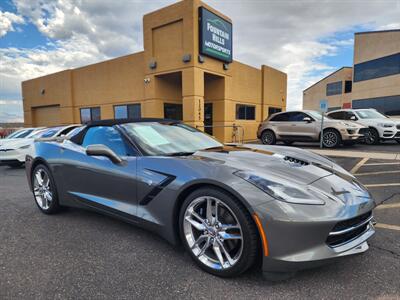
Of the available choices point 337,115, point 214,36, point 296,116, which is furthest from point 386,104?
point 214,36

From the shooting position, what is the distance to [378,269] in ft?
7.42

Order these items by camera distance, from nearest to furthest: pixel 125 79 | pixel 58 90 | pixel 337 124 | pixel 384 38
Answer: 1. pixel 337 124
2. pixel 125 79
3. pixel 58 90
4. pixel 384 38

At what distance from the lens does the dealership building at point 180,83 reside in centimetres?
1269

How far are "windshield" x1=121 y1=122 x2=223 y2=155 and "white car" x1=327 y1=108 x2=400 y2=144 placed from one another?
36.7 ft

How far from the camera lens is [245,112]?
1697cm

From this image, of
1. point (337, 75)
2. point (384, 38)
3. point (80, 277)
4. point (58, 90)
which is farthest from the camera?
point (337, 75)

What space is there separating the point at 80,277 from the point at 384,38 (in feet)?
124

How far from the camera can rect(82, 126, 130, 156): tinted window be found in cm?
299

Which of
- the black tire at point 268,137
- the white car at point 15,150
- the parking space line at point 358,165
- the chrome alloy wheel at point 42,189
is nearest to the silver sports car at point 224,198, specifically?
the chrome alloy wheel at point 42,189

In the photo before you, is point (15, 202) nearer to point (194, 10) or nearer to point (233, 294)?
point (233, 294)

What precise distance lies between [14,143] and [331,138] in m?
11.6

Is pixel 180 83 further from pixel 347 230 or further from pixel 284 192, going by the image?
pixel 347 230

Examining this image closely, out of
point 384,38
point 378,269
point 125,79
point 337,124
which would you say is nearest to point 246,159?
point 378,269

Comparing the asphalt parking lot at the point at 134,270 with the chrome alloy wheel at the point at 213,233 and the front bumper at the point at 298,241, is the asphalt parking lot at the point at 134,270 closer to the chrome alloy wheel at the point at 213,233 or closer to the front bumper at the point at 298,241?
the chrome alloy wheel at the point at 213,233
